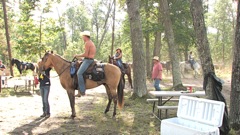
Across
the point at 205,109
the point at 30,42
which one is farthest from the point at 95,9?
the point at 205,109

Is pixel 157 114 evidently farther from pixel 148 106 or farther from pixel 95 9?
pixel 95 9

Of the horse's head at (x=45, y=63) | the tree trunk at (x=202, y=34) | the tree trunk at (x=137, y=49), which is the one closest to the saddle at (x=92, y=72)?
the horse's head at (x=45, y=63)

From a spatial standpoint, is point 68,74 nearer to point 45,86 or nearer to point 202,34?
point 45,86

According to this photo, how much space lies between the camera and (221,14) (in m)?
48.0

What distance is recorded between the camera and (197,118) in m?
4.85

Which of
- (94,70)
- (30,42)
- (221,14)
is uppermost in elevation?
(221,14)

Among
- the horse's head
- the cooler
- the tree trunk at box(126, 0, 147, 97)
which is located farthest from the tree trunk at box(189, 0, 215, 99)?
the horse's head

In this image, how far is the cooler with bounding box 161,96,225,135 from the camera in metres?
4.44

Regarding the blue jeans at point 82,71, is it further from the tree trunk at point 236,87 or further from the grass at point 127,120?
the tree trunk at point 236,87

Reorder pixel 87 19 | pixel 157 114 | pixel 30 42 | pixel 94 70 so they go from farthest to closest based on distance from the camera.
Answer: pixel 87 19
pixel 30 42
pixel 157 114
pixel 94 70

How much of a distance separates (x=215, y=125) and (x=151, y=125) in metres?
2.93

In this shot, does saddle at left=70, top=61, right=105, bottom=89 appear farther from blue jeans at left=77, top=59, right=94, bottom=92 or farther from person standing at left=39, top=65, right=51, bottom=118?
person standing at left=39, top=65, right=51, bottom=118

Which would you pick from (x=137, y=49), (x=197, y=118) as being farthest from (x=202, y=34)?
(x=137, y=49)

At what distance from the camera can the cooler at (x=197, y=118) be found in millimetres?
4441
